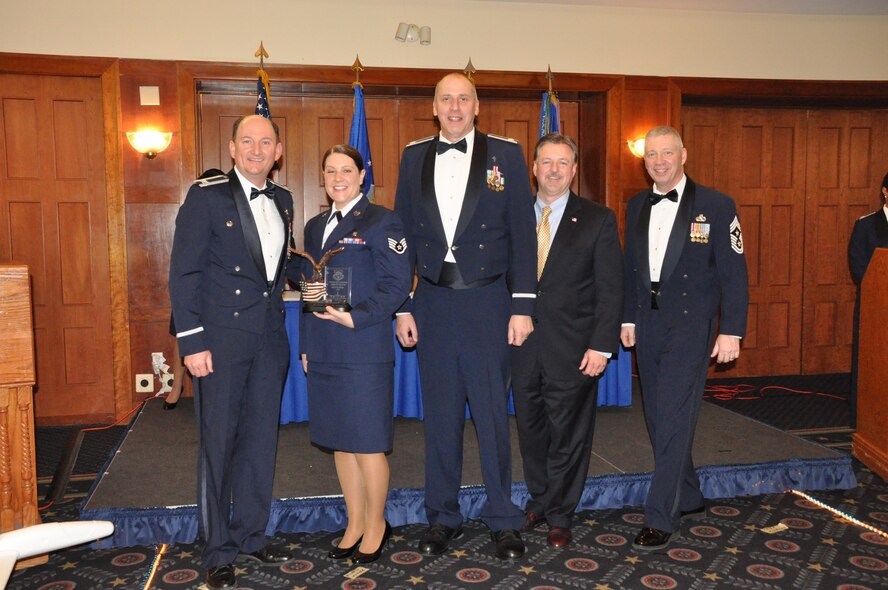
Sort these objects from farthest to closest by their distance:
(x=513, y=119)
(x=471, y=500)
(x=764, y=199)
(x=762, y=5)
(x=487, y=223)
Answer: (x=764, y=199)
(x=513, y=119)
(x=762, y=5)
(x=471, y=500)
(x=487, y=223)

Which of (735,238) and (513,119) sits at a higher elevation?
(513,119)

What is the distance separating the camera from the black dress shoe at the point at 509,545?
9.84 feet

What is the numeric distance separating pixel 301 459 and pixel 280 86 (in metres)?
3.34

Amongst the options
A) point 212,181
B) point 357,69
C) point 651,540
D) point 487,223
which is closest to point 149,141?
point 357,69

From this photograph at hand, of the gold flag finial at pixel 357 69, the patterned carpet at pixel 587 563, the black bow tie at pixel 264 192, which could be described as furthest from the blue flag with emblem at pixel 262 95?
the patterned carpet at pixel 587 563

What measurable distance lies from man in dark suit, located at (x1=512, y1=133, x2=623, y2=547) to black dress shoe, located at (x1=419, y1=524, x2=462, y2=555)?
0.50m

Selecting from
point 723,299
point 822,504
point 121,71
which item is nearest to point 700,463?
point 822,504

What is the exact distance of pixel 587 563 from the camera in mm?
3006

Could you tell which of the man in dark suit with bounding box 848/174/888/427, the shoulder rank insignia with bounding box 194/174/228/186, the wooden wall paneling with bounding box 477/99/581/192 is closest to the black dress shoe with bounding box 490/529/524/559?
the shoulder rank insignia with bounding box 194/174/228/186

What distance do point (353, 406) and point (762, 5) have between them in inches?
216

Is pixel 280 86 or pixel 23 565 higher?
pixel 280 86

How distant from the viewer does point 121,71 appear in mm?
5590

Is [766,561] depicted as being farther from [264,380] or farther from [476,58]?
[476,58]

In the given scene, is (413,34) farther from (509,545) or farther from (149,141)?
(509,545)
